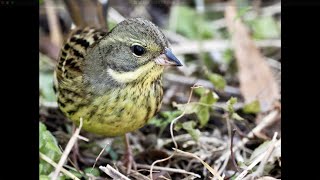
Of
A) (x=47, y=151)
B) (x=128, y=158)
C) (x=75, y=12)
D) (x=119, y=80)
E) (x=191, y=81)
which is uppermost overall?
(x=75, y=12)

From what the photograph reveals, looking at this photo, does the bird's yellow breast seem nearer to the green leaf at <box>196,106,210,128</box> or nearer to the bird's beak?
the bird's beak

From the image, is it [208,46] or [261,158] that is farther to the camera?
[208,46]

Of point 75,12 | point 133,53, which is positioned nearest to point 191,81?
point 75,12

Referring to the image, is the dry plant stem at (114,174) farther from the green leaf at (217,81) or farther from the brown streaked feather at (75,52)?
the green leaf at (217,81)

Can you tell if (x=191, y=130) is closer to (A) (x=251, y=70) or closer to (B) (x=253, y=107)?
(B) (x=253, y=107)

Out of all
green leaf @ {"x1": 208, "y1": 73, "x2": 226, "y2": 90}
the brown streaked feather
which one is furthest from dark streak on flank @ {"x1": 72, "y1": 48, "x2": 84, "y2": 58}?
green leaf @ {"x1": 208, "y1": 73, "x2": 226, "y2": 90}
